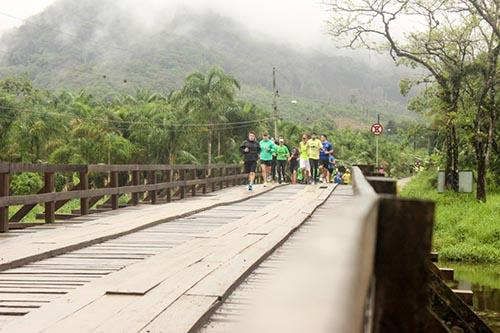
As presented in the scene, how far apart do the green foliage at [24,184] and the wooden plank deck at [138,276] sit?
30.4 m

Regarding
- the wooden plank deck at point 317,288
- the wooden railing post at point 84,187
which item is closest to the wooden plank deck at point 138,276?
the wooden railing post at point 84,187

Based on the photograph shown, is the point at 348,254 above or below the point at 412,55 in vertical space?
below

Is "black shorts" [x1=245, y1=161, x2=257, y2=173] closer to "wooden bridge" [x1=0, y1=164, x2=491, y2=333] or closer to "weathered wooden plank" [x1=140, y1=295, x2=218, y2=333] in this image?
"wooden bridge" [x1=0, y1=164, x2=491, y2=333]

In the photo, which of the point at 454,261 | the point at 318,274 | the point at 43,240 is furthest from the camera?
the point at 454,261

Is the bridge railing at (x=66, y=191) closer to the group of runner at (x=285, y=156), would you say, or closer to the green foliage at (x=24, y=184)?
the group of runner at (x=285, y=156)

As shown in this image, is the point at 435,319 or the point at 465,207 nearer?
the point at 435,319

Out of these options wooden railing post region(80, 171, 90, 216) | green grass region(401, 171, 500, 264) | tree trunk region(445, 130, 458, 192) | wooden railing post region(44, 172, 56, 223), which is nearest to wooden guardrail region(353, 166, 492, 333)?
wooden railing post region(44, 172, 56, 223)

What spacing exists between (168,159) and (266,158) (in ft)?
79.2

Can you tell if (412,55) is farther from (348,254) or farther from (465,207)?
(348,254)

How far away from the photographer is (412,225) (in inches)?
63.2

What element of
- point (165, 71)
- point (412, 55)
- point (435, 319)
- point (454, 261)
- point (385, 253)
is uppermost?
point (165, 71)

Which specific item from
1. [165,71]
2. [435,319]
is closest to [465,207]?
[435,319]

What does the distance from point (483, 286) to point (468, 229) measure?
5579mm

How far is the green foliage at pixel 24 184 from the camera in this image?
38500 mm
